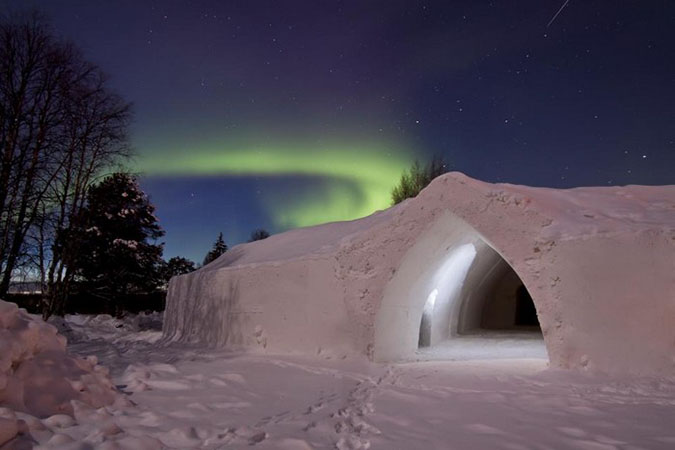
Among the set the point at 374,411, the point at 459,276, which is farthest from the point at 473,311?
the point at 374,411

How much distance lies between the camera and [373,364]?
26.3 ft

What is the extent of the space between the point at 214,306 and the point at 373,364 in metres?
5.58

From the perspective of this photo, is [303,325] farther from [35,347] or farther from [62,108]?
[62,108]

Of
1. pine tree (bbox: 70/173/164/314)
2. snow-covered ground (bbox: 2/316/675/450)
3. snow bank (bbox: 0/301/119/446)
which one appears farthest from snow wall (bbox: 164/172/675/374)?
pine tree (bbox: 70/173/164/314)

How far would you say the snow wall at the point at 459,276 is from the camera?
6.20 metres

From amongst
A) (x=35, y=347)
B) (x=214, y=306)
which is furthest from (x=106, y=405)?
(x=214, y=306)

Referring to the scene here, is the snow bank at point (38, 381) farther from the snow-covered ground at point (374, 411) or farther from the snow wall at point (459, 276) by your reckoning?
the snow wall at point (459, 276)

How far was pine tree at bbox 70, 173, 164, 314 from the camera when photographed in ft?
77.2

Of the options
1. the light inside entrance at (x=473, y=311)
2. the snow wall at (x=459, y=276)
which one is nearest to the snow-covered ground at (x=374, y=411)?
the snow wall at (x=459, y=276)

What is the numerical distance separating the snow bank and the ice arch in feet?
16.9

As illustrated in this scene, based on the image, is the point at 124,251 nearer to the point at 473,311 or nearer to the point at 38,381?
the point at 473,311

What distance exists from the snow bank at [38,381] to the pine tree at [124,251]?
19443mm

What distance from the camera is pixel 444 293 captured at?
12.4 meters

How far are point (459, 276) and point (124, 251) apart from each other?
19.7 metres
